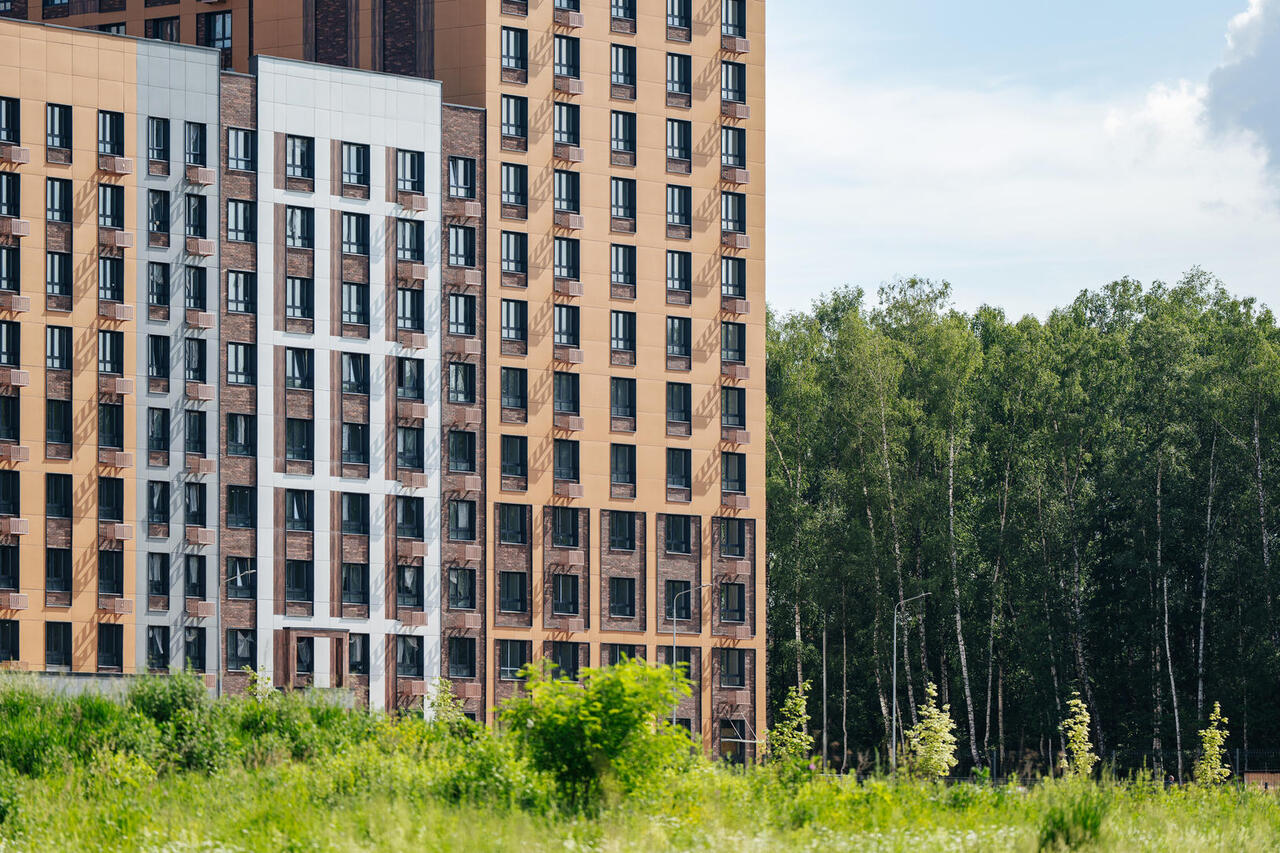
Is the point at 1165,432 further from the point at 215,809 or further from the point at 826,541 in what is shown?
the point at 215,809

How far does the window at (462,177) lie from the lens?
313 feet

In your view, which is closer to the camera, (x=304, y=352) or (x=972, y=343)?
(x=304, y=352)

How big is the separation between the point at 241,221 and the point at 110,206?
580cm

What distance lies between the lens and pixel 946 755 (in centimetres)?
7244

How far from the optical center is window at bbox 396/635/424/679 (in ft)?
300

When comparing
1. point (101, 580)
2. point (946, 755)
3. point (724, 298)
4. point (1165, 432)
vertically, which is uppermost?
point (724, 298)

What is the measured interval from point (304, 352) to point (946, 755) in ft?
118

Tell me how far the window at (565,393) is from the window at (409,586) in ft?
34.8

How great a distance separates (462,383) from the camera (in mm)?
94750

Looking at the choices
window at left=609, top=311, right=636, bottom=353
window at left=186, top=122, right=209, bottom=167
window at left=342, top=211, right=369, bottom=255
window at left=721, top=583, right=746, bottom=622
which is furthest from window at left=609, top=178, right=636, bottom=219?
window at left=186, top=122, right=209, bottom=167

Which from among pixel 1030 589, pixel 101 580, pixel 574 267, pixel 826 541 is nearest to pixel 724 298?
pixel 574 267

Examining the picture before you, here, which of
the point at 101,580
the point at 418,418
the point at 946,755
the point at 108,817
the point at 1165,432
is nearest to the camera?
the point at 108,817

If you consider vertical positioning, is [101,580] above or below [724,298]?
below

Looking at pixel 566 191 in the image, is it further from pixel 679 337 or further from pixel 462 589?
pixel 462 589
